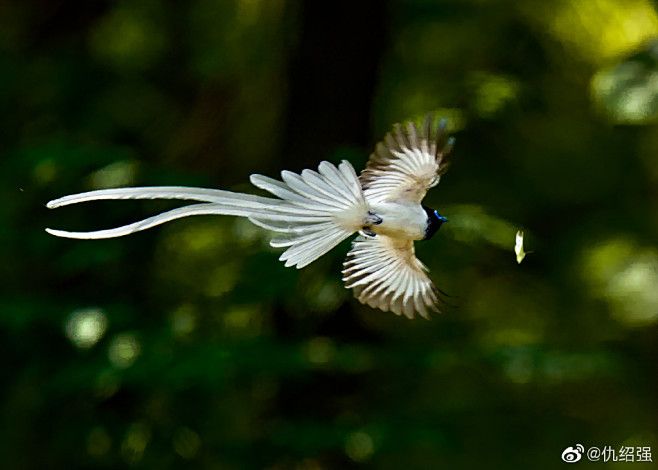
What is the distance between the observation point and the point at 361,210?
1009 millimetres

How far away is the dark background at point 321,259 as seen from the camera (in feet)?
10.8

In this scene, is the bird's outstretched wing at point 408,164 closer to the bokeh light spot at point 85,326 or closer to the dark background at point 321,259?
the dark background at point 321,259

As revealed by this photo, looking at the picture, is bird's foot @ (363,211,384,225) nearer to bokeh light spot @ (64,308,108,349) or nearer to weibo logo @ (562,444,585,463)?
bokeh light spot @ (64,308,108,349)

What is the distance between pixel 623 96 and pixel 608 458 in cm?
368

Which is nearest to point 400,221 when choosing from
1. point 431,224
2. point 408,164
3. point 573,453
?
point 431,224

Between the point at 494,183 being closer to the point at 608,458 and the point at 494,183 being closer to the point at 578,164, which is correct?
the point at 578,164

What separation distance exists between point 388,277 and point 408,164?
178 millimetres

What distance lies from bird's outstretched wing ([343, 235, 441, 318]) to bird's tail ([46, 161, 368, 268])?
218 millimetres

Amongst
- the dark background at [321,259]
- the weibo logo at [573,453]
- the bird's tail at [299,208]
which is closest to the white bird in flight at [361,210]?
the bird's tail at [299,208]

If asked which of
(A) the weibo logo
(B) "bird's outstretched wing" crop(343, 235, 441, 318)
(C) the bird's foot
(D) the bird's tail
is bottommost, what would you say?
(D) the bird's tail

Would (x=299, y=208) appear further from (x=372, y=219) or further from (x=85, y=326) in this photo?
(x=85, y=326)

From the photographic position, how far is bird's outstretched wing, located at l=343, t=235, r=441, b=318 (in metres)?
1.24

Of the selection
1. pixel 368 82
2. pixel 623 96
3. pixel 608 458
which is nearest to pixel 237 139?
pixel 368 82

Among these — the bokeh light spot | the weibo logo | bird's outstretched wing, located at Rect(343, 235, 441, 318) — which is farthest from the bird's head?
the weibo logo
